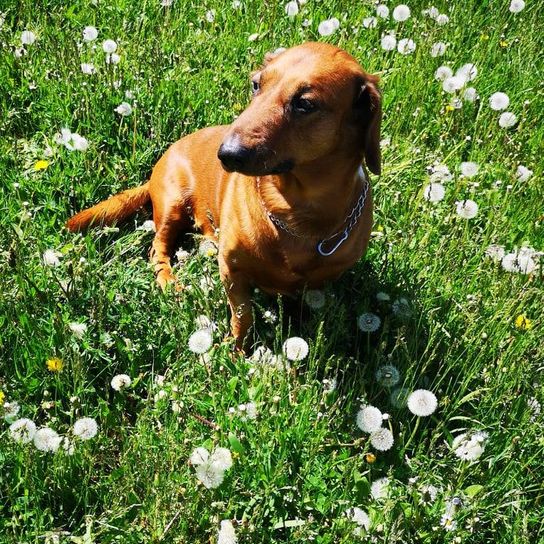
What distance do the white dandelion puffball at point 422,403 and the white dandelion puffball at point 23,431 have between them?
4.47 feet

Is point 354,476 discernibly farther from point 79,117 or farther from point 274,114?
point 79,117

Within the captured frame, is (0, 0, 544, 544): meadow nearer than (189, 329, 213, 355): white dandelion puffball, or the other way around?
(0, 0, 544, 544): meadow

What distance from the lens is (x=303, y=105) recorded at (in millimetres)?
2734

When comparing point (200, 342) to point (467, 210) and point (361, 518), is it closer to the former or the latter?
point (361, 518)

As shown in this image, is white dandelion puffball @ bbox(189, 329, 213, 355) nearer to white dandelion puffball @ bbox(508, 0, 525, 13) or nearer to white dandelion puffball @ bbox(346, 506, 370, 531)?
white dandelion puffball @ bbox(346, 506, 370, 531)

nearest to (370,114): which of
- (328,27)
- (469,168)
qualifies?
(469,168)

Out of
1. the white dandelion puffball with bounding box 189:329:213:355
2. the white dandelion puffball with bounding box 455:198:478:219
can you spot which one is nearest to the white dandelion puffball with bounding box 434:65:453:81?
the white dandelion puffball with bounding box 455:198:478:219

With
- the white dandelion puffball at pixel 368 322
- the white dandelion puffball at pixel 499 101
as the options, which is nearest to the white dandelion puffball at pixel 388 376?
the white dandelion puffball at pixel 368 322

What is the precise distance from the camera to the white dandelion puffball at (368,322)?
3164mm

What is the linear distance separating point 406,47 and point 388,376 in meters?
2.58

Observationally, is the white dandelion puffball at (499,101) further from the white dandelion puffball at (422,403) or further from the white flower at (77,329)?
the white flower at (77,329)

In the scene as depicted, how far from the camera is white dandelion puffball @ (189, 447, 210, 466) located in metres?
2.33

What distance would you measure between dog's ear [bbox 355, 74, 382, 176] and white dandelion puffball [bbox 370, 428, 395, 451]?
1029 mm

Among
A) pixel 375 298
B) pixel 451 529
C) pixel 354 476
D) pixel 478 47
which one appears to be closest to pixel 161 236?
pixel 375 298
